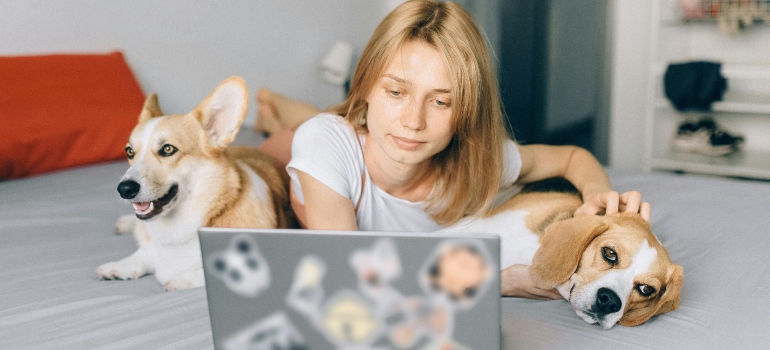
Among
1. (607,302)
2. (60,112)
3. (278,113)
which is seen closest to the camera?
(607,302)

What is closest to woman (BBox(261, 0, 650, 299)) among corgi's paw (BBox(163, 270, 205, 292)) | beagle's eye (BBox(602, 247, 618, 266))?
beagle's eye (BBox(602, 247, 618, 266))

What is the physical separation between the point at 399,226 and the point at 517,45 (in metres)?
2.95

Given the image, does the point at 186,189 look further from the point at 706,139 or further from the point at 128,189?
the point at 706,139

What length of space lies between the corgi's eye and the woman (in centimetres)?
29

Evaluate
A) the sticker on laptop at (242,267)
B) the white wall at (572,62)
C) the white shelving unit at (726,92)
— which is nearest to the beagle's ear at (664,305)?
the sticker on laptop at (242,267)

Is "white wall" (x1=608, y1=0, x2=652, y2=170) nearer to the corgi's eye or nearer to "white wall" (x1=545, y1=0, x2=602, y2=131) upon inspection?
"white wall" (x1=545, y1=0, x2=602, y2=131)

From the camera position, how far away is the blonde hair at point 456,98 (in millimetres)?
1266

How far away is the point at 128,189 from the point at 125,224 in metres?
0.49

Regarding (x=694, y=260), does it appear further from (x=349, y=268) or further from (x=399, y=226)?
(x=349, y=268)

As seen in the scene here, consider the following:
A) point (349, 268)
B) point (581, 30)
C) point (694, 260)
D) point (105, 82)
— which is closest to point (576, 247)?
point (694, 260)

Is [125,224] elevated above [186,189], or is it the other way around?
[186,189]

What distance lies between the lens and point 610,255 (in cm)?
117

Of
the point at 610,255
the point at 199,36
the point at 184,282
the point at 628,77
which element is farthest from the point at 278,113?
the point at 628,77

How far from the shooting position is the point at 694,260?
4.63 feet
